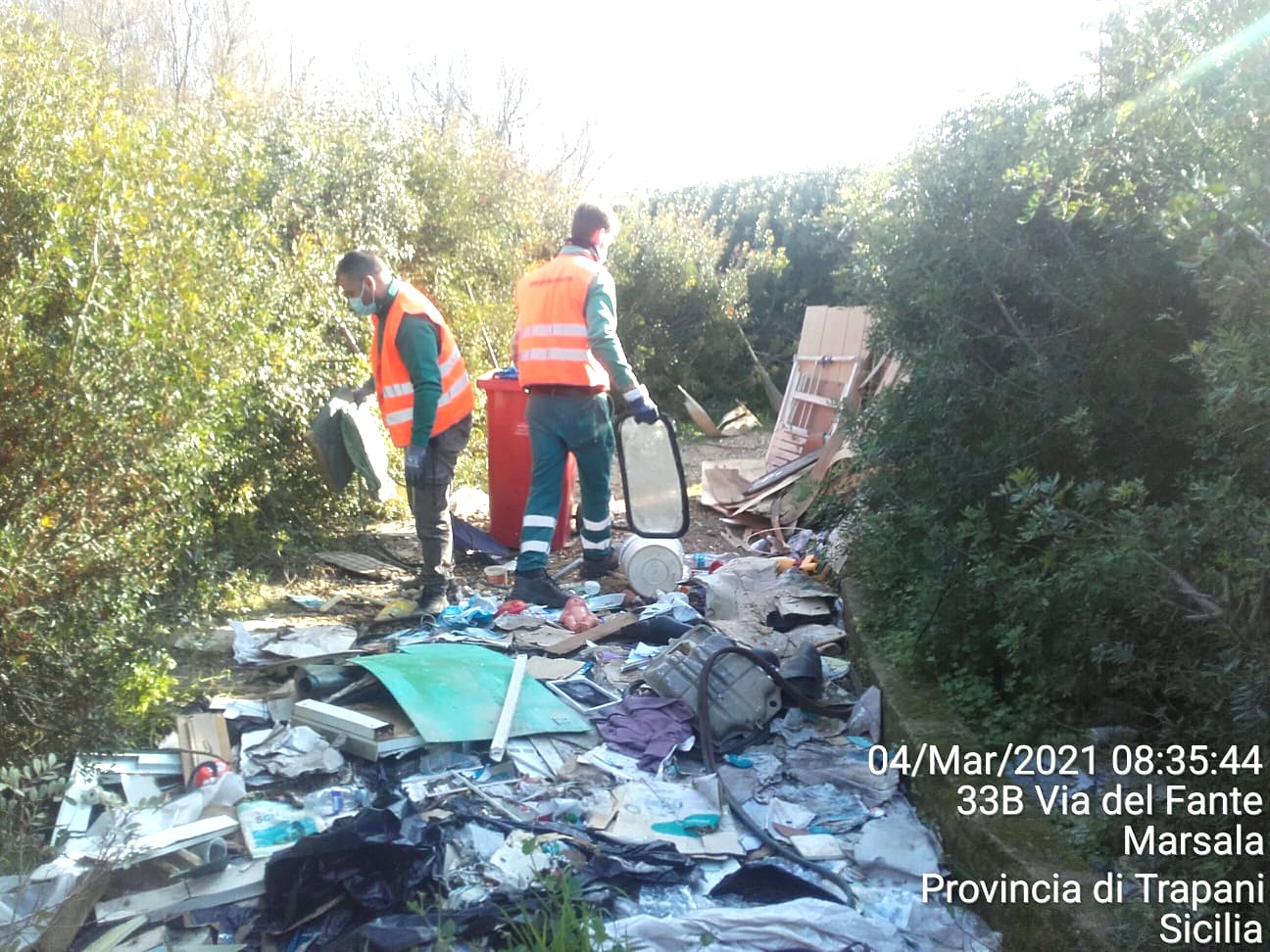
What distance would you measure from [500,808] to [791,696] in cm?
136

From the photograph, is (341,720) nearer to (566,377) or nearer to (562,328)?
(566,377)

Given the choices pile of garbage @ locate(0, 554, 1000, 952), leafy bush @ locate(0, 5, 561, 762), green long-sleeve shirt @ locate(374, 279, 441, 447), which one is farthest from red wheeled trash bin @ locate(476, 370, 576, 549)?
pile of garbage @ locate(0, 554, 1000, 952)

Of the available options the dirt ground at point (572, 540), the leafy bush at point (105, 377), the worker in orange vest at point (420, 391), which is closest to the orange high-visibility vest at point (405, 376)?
the worker in orange vest at point (420, 391)

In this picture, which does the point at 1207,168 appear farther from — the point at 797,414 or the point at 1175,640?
the point at 797,414

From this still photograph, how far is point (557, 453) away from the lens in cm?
584

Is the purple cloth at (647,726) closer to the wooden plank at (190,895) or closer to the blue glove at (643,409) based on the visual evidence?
the wooden plank at (190,895)

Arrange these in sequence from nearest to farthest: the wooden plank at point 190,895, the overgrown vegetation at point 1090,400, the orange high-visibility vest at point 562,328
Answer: the overgrown vegetation at point 1090,400 → the wooden plank at point 190,895 → the orange high-visibility vest at point 562,328

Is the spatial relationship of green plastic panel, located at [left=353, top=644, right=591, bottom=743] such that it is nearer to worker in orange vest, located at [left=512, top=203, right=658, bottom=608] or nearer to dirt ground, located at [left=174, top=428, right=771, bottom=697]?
dirt ground, located at [left=174, top=428, right=771, bottom=697]

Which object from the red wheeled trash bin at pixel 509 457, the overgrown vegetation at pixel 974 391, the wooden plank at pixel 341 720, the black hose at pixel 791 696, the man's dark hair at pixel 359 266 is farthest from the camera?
the red wheeled trash bin at pixel 509 457

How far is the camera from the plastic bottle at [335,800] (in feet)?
11.2

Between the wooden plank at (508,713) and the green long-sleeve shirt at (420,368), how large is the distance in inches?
57.8

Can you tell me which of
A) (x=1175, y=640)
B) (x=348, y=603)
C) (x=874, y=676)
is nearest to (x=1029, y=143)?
(x=1175, y=640)

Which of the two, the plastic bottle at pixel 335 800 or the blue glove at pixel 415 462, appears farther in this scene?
the blue glove at pixel 415 462

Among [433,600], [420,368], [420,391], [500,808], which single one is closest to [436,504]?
[433,600]
